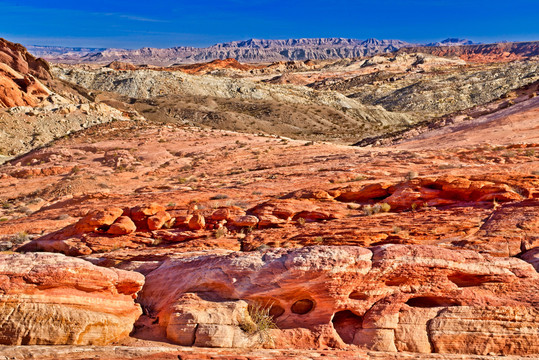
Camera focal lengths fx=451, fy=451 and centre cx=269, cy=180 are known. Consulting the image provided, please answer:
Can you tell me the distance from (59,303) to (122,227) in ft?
14.7

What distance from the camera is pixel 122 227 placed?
1116 centimetres

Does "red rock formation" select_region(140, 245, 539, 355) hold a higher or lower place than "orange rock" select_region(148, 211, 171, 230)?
lower

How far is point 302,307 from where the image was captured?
289 inches

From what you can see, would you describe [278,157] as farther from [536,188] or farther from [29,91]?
[29,91]

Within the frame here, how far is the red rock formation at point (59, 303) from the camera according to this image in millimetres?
6422

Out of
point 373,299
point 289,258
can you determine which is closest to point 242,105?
point 289,258

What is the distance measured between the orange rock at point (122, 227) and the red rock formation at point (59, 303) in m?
3.92

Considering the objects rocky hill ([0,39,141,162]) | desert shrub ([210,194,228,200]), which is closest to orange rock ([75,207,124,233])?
desert shrub ([210,194,228,200])

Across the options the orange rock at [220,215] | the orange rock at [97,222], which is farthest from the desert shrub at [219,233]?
the orange rock at [97,222]

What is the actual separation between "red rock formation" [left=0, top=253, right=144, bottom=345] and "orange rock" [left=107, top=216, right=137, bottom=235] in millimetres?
3921

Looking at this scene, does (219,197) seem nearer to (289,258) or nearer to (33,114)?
(289,258)

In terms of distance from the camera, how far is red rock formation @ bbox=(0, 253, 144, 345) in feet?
21.1

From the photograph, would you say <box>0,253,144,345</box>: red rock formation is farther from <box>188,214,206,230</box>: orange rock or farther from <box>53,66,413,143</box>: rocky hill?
<box>53,66,413,143</box>: rocky hill

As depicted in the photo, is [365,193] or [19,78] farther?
[19,78]
